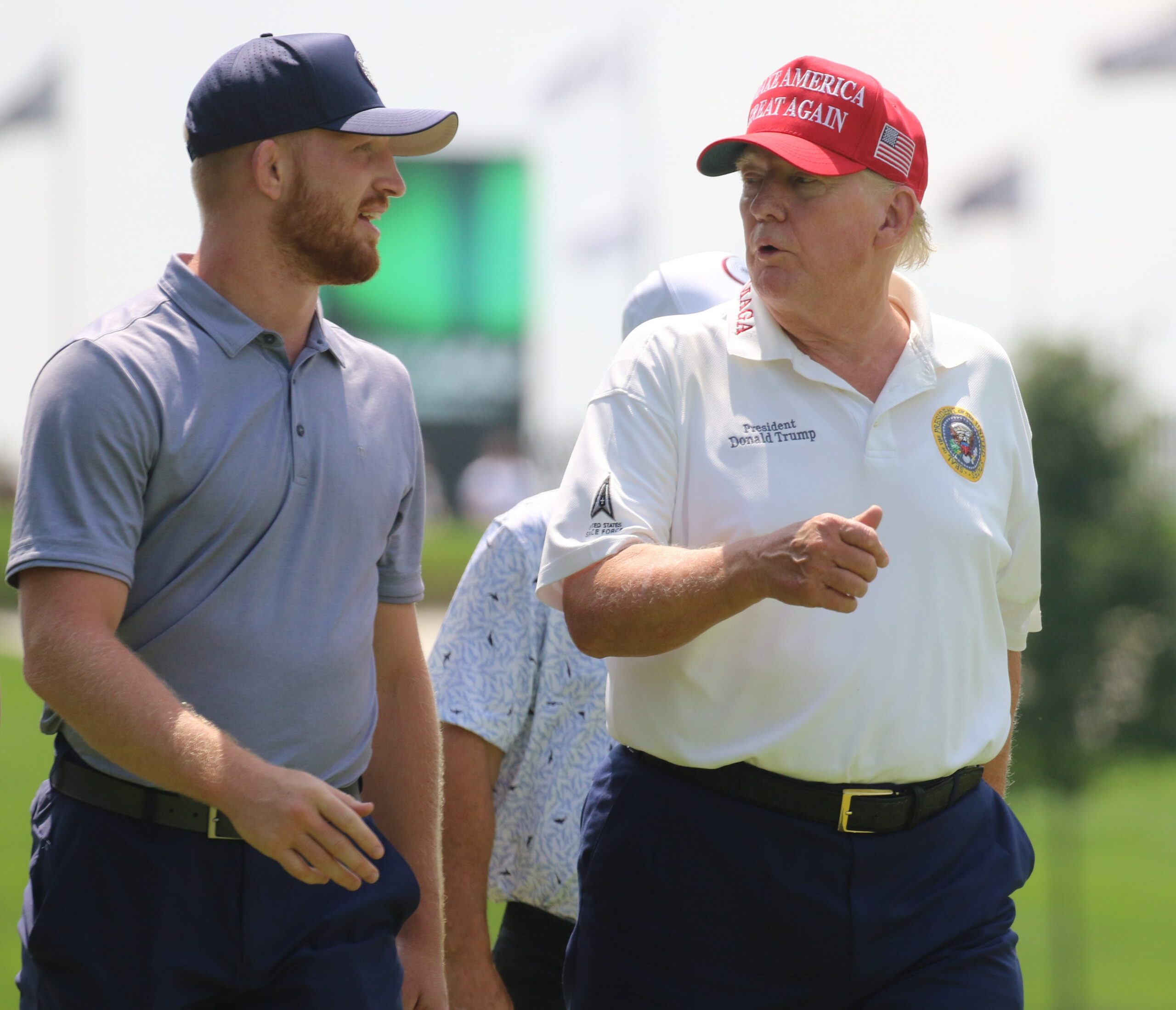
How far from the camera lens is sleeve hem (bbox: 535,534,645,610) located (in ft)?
8.05

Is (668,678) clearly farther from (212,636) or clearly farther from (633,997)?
(212,636)

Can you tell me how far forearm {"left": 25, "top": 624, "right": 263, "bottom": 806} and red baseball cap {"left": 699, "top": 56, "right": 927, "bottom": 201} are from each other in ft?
4.48

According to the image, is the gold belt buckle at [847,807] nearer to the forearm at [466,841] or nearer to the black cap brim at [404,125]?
the forearm at [466,841]

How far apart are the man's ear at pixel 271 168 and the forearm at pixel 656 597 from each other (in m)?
0.80

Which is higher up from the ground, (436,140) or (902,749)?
(436,140)

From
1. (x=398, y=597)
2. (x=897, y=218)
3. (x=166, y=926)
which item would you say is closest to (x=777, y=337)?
(x=897, y=218)

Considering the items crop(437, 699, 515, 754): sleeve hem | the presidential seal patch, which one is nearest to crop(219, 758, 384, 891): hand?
crop(437, 699, 515, 754): sleeve hem

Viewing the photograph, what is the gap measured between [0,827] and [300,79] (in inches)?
939

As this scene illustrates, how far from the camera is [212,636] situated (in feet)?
7.84

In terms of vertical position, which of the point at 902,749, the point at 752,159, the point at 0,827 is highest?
the point at 752,159

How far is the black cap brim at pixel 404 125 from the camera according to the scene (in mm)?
2512

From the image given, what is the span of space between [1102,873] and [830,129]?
95.0ft

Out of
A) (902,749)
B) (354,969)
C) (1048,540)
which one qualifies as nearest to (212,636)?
(354,969)

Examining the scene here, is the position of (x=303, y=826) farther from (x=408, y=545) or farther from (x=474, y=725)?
(x=474, y=725)
